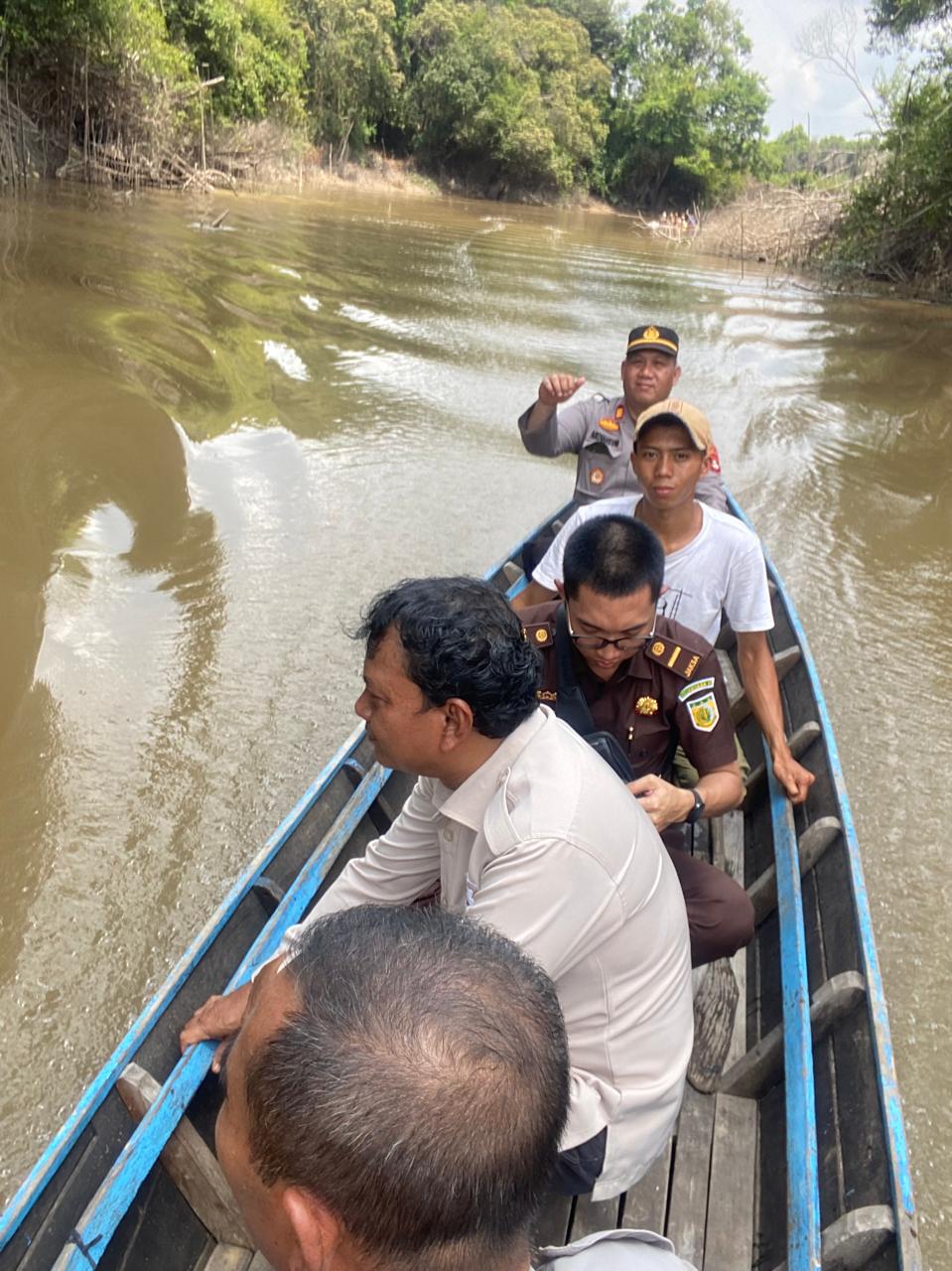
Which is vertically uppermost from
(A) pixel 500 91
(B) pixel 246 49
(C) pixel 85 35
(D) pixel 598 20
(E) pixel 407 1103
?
(D) pixel 598 20

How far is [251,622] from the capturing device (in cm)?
519

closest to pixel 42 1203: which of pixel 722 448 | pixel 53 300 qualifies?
pixel 722 448

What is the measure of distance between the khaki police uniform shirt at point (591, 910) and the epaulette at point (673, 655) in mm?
821

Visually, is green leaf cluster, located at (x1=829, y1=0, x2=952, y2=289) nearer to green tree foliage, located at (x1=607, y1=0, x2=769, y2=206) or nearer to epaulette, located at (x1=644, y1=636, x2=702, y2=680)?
epaulette, located at (x1=644, y1=636, x2=702, y2=680)

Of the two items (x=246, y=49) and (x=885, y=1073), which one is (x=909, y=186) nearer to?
(x=246, y=49)

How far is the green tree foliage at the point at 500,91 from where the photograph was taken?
32219mm

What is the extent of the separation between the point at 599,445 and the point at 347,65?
3019 cm

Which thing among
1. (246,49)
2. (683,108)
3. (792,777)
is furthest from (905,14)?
(683,108)

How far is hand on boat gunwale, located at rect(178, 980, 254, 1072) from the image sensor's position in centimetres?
196

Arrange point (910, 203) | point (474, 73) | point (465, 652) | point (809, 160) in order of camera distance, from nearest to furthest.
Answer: point (465, 652)
point (910, 203)
point (474, 73)
point (809, 160)

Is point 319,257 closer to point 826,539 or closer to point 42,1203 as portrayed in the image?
point 826,539

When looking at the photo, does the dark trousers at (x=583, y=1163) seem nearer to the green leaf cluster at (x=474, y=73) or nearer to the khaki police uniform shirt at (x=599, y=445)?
the khaki police uniform shirt at (x=599, y=445)

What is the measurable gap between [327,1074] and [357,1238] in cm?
14

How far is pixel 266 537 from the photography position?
20.0ft
